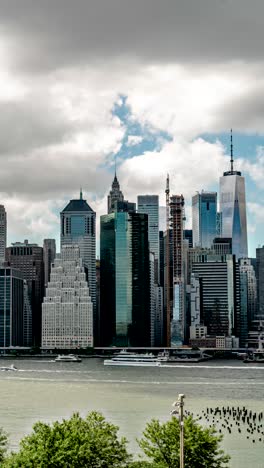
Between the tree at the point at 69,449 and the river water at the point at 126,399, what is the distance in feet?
75.5

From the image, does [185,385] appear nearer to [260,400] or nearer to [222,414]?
[260,400]

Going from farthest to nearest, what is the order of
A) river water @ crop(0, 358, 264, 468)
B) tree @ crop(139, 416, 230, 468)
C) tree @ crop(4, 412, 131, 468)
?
river water @ crop(0, 358, 264, 468), tree @ crop(139, 416, 230, 468), tree @ crop(4, 412, 131, 468)

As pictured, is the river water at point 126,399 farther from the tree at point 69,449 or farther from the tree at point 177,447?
the tree at point 69,449

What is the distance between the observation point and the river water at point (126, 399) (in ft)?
281

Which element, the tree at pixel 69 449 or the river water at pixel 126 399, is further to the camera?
the river water at pixel 126 399

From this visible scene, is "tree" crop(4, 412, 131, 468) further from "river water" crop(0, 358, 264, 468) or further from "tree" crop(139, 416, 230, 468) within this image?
"river water" crop(0, 358, 264, 468)

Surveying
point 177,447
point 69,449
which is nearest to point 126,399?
point 177,447

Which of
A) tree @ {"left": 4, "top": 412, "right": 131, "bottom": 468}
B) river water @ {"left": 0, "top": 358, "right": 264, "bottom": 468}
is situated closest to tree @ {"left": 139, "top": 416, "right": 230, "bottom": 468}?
tree @ {"left": 4, "top": 412, "right": 131, "bottom": 468}

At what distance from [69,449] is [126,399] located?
7747 centimetres

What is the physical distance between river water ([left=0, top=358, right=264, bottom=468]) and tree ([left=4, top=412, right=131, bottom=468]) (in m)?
23.0

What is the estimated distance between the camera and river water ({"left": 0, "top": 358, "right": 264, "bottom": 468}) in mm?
85750

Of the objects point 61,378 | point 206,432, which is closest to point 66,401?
point 61,378

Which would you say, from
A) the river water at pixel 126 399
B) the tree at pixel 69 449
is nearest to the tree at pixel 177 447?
the tree at pixel 69 449

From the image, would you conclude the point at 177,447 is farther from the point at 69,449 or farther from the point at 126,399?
the point at 126,399
